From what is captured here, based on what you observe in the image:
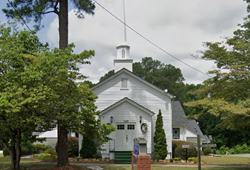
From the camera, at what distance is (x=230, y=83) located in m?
15.9

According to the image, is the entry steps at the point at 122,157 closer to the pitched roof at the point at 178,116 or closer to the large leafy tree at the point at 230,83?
the large leafy tree at the point at 230,83

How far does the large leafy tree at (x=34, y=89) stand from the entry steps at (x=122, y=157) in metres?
7.68

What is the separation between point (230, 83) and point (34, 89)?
993 cm

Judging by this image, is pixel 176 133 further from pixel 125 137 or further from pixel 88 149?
pixel 88 149

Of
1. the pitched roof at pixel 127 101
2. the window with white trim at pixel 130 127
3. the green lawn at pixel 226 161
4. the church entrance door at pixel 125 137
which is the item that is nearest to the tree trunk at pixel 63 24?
the pitched roof at pixel 127 101

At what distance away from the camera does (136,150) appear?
12.8m

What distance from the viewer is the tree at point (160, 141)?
910 inches

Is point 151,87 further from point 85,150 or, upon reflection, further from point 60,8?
point 60,8

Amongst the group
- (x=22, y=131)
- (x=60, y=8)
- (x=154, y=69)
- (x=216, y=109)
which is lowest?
(x=22, y=131)

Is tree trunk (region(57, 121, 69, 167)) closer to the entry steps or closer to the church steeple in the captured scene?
the entry steps

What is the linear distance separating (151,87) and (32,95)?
570 inches

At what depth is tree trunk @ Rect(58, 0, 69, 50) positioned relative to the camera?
52.7 feet

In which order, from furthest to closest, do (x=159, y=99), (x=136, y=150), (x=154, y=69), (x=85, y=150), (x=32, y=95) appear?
(x=154, y=69) → (x=159, y=99) → (x=85, y=150) → (x=136, y=150) → (x=32, y=95)

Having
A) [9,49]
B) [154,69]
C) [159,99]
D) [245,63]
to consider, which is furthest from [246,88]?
[154,69]
